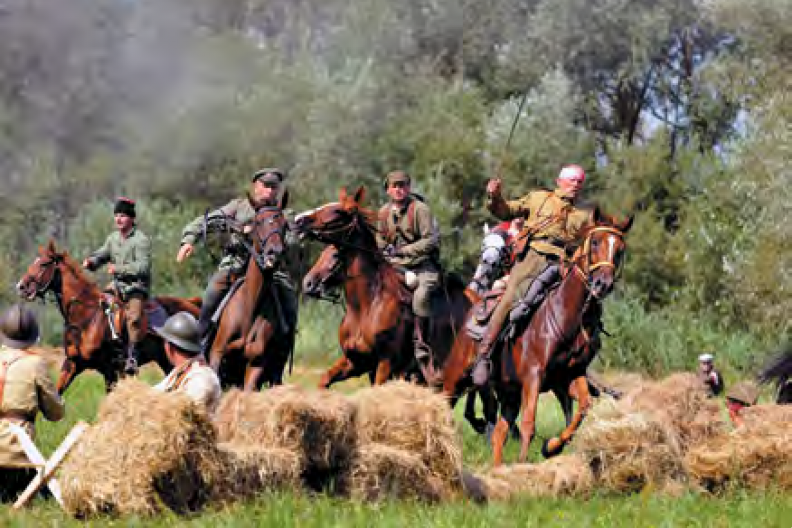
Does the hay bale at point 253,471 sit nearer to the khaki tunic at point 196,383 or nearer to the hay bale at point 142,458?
the hay bale at point 142,458

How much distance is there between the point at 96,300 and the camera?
677 inches

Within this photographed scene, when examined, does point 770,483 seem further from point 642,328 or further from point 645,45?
point 645,45

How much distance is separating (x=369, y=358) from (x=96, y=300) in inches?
158

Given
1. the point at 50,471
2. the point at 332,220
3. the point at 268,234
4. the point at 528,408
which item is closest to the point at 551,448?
the point at 528,408

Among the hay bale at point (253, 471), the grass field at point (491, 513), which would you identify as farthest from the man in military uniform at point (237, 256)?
the hay bale at point (253, 471)

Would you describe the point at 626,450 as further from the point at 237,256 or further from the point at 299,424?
the point at 237,256

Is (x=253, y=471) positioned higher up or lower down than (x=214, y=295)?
lower down

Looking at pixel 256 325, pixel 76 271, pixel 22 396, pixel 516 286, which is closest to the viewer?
pixel 22 396

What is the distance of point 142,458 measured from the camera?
861 cm

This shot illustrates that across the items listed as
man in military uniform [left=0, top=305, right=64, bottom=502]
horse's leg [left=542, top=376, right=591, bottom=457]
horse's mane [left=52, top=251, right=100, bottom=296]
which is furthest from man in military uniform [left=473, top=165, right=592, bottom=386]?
horse's mane [left=52, top=251, right=100, bottom=296]

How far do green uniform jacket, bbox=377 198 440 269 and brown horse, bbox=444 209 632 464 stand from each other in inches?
91.0

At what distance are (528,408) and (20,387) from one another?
5.11m

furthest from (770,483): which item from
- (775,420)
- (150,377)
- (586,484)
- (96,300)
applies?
(150,377)

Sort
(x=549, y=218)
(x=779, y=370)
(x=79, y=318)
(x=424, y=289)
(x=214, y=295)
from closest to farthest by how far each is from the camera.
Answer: (x=779, y=370) → (x=549, y=218) → (x=214, y=295) → (x=424, y=289) → (x=79, y=318)
